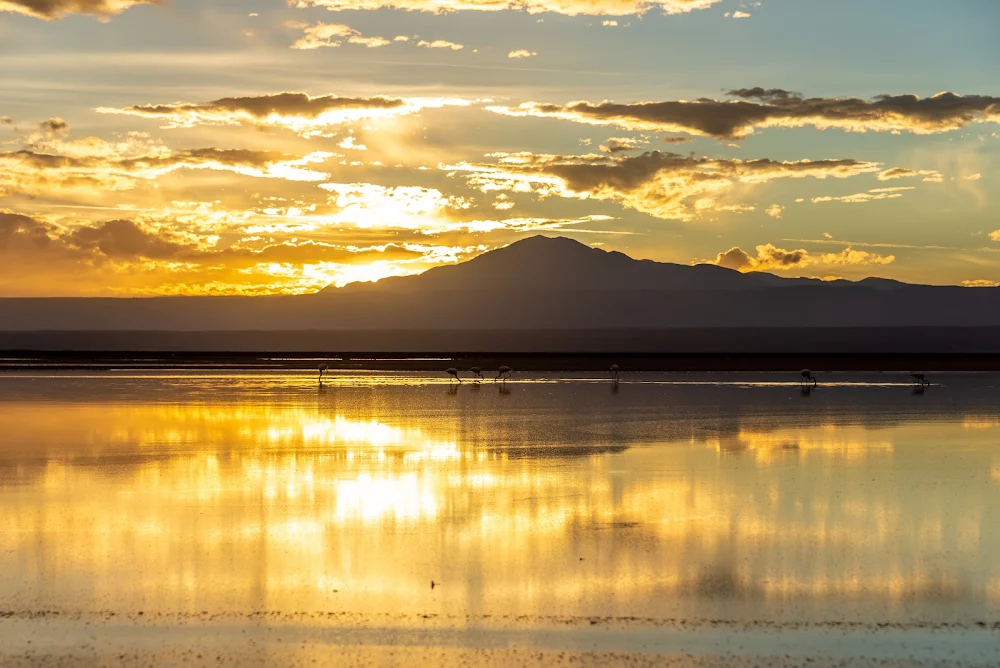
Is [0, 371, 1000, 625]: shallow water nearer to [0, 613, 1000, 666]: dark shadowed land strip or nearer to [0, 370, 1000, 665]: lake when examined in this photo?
[0, 370, 1000, 665]: lake

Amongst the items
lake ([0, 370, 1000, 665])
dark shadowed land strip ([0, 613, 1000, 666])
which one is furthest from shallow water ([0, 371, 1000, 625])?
dark shadowed land strip ([0, 613, 1000, 666])

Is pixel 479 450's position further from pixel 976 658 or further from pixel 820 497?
pixel 976 658

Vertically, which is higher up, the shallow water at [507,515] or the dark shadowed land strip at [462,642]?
the shallow water at [507,515]

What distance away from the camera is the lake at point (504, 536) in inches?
524

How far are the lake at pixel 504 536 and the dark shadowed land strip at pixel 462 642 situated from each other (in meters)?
0.05

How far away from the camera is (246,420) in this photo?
38.2 m

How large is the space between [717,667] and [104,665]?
684 centimetres

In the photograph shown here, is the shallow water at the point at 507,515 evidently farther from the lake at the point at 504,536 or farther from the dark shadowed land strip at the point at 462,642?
the dark shadowed land strip at the point at 462,642

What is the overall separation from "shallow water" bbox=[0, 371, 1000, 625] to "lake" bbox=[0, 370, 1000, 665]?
0.23 ft

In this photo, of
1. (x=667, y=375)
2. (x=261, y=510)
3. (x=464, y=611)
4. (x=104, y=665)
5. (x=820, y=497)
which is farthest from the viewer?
(x=667, y=375)

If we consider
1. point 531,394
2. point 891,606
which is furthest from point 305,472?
point 531,394

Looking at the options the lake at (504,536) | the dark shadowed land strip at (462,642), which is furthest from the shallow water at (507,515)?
the dark shadowed land strip at (462,642)

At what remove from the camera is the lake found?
524 inches

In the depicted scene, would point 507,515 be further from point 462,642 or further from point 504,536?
point 462,642
